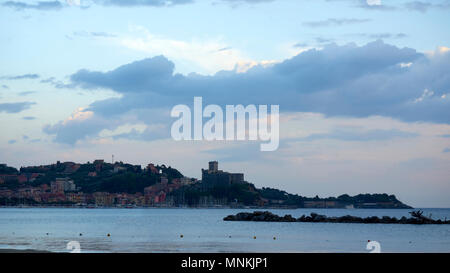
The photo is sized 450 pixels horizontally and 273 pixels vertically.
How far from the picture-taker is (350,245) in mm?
51531

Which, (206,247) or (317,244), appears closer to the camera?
(206,247)
